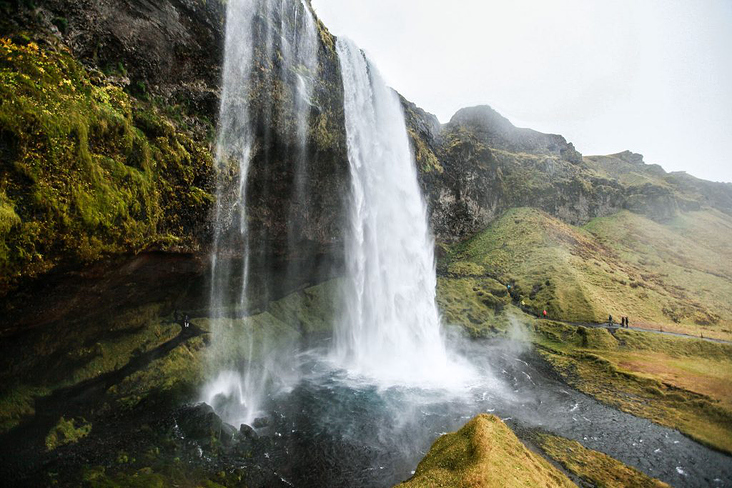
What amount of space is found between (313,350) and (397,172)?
1815cm

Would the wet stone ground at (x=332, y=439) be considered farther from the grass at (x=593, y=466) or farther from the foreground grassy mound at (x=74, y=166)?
the foreground grassy mound at (x=74, y=166)

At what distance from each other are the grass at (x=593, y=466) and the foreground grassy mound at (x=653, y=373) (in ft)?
21.5

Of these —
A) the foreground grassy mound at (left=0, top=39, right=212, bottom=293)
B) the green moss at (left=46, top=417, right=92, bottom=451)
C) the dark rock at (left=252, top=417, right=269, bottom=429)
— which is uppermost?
the foreground grassy mound at (left=0, top=39, right=212, bottom=293)

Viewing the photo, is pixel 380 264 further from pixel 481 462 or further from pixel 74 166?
pixel 481 462

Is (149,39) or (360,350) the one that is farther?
(360,350)

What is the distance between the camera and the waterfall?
17.3m

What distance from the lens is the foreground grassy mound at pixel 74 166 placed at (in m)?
8.90

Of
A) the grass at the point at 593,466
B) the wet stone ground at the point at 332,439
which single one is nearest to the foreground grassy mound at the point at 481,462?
the grass at the point at 593,466

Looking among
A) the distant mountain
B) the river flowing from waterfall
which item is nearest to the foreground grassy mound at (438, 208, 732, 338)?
the distant mountain

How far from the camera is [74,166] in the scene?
1023 cm

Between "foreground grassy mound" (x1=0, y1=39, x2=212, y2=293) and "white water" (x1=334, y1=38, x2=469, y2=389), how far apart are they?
14.4 metres

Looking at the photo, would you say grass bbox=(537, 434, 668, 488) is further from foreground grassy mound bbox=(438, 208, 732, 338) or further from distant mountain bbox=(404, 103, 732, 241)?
distant mountain bbox=(404, 103, 732, 241)

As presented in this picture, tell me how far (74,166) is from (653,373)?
34.6m

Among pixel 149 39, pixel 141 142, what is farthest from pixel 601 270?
pixel 149 39
